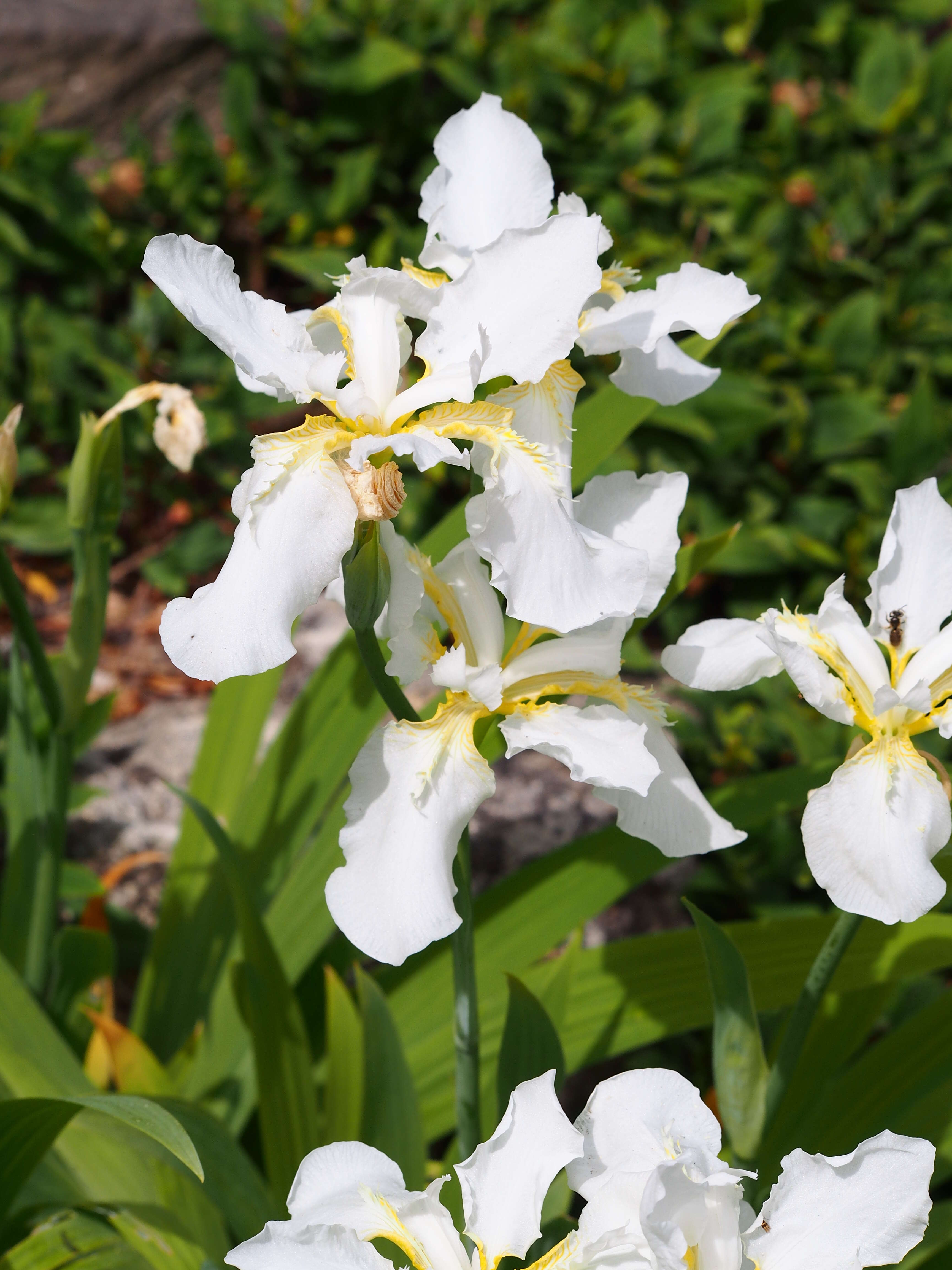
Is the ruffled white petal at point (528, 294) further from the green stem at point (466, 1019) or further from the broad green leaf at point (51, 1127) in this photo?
the broad green leaf at point (51, 1127)

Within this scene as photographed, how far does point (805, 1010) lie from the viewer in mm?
926

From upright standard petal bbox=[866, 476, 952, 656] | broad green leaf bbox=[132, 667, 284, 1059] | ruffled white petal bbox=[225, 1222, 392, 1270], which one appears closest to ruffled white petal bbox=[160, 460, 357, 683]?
ruffled white petal bbox=[225, 1222, 392, 1270]

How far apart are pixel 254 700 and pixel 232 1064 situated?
17.9 inches

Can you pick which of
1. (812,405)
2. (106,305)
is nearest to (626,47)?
(812,405)

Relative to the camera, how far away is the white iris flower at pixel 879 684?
779 millimetres

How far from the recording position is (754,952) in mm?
1204

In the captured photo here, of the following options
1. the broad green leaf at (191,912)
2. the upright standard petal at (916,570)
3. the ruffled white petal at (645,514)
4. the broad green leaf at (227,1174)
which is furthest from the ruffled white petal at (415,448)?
the broad green leaf at (191,912)

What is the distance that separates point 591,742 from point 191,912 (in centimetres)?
85

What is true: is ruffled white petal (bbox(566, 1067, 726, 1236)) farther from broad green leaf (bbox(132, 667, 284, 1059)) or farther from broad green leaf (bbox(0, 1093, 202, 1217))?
broad green leaf (bbox(132, 667, 284, 1059))

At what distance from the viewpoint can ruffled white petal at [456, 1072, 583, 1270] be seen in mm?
742

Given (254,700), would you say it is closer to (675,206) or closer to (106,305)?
(106,305)

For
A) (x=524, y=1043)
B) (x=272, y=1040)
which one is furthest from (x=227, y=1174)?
(x=524, y=1043)

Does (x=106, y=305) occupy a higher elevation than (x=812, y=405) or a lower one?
higher

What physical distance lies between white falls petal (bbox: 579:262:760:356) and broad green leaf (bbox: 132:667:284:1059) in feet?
2.43
